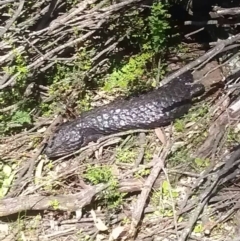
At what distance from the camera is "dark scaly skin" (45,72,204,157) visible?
4016 millimetres

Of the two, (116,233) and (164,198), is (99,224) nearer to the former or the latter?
(116,233)

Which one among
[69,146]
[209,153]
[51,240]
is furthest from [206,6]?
[51,240]

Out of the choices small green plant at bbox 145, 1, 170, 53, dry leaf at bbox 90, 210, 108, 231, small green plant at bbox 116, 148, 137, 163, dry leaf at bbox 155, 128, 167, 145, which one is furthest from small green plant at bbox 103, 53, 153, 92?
dry leaf at bbox 90, 210, 108, 231

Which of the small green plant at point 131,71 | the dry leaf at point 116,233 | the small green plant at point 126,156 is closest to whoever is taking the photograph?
the dry leaf at point 116,233

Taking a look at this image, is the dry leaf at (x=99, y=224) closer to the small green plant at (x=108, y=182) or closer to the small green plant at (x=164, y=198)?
the small green plant at (x=108, y=182)

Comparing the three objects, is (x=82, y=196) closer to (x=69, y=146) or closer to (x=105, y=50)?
(x=69, y=146)

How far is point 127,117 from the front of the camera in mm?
4020

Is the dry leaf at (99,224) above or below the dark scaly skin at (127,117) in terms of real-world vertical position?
below

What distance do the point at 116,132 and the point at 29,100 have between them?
0.64 metres

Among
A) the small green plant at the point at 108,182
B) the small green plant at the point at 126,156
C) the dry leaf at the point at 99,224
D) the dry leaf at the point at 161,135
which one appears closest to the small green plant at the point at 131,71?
the dry leaf at the point at 161,135

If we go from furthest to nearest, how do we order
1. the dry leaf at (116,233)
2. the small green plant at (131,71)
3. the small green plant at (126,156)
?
1. the small green plant at (131,71)
2. the small green plant at (126,156)
3. the dry leaf at (116,233)

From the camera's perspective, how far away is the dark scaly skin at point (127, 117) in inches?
158

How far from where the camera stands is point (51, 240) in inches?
147

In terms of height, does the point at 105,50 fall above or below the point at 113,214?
above
